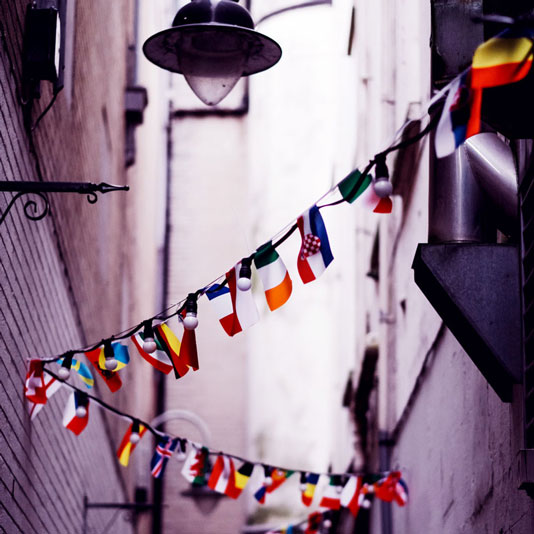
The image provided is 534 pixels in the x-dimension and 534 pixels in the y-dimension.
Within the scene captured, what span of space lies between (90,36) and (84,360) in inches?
103

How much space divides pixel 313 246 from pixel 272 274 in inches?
8.8

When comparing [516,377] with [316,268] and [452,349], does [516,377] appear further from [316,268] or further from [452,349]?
[452,349]

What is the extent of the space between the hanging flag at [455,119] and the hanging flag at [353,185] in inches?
35.6

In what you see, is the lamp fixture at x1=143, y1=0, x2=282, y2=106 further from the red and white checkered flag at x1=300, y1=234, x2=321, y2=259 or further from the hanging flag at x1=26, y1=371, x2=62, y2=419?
the hanging flag at x1=26, y1=371, x2=62, y2=419

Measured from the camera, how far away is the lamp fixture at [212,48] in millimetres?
6121

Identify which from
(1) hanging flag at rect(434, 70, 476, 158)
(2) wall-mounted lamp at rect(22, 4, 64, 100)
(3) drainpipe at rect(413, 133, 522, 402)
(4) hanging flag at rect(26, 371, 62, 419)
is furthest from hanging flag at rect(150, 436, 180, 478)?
(1) hanging flag at rect(434, 70, 476, 158)

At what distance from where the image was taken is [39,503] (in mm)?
7441

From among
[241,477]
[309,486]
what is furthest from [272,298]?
[309,486]

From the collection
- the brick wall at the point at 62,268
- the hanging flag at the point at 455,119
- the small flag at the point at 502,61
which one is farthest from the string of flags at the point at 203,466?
the small flag at the point at 502,61

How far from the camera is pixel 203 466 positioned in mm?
8875

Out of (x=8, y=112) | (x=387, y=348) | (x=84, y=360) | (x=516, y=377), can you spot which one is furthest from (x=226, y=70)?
(x=387, y=348)

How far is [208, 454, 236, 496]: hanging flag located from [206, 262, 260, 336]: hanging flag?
3369 mm

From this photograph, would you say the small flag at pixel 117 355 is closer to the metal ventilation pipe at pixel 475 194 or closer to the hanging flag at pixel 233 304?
the hanging flag at pixel 233 304

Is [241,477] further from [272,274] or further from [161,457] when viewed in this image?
[272,274]
